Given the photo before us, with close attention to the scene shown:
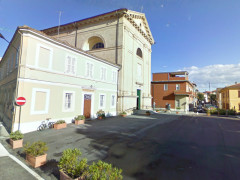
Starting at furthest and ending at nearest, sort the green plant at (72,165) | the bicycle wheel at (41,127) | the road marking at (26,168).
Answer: the bicycle wheel at (41,127) → the road marking at (26,168) → the green plant at (72,165)

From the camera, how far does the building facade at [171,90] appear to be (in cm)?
3002

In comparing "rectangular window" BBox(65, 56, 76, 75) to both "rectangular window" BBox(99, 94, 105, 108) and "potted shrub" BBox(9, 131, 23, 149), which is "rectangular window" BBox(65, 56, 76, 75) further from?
"potted shrub" BBox(9, 131, 23, 149)

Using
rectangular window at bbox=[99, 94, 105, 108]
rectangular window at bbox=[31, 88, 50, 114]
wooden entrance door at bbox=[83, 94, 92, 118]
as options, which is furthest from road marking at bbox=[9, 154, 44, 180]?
rectangular window at bbox=[99, 94, 105, 108]

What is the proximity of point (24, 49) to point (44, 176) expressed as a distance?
834 cm

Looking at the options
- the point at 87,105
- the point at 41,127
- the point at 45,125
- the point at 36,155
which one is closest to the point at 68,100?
the point at 87,105

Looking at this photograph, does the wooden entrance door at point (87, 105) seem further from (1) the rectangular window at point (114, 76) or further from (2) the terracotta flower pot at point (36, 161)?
(2) the terracotta flower pot at point (36, 161)

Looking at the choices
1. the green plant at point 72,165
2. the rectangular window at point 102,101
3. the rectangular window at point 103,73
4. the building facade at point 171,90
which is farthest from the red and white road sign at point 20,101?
the building facade at point 171,90

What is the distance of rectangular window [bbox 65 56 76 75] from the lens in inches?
451

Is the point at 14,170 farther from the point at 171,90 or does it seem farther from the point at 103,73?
the point at 171,90

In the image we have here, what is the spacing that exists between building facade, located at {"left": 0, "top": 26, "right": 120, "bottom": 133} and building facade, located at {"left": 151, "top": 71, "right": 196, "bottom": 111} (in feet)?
71.4

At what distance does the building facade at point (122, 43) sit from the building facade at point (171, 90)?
315 inches

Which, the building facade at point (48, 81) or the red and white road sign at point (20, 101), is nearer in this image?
the red and white road sign at point (20, 101)

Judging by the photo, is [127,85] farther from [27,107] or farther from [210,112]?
[210,112]

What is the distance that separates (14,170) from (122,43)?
17831 mm
